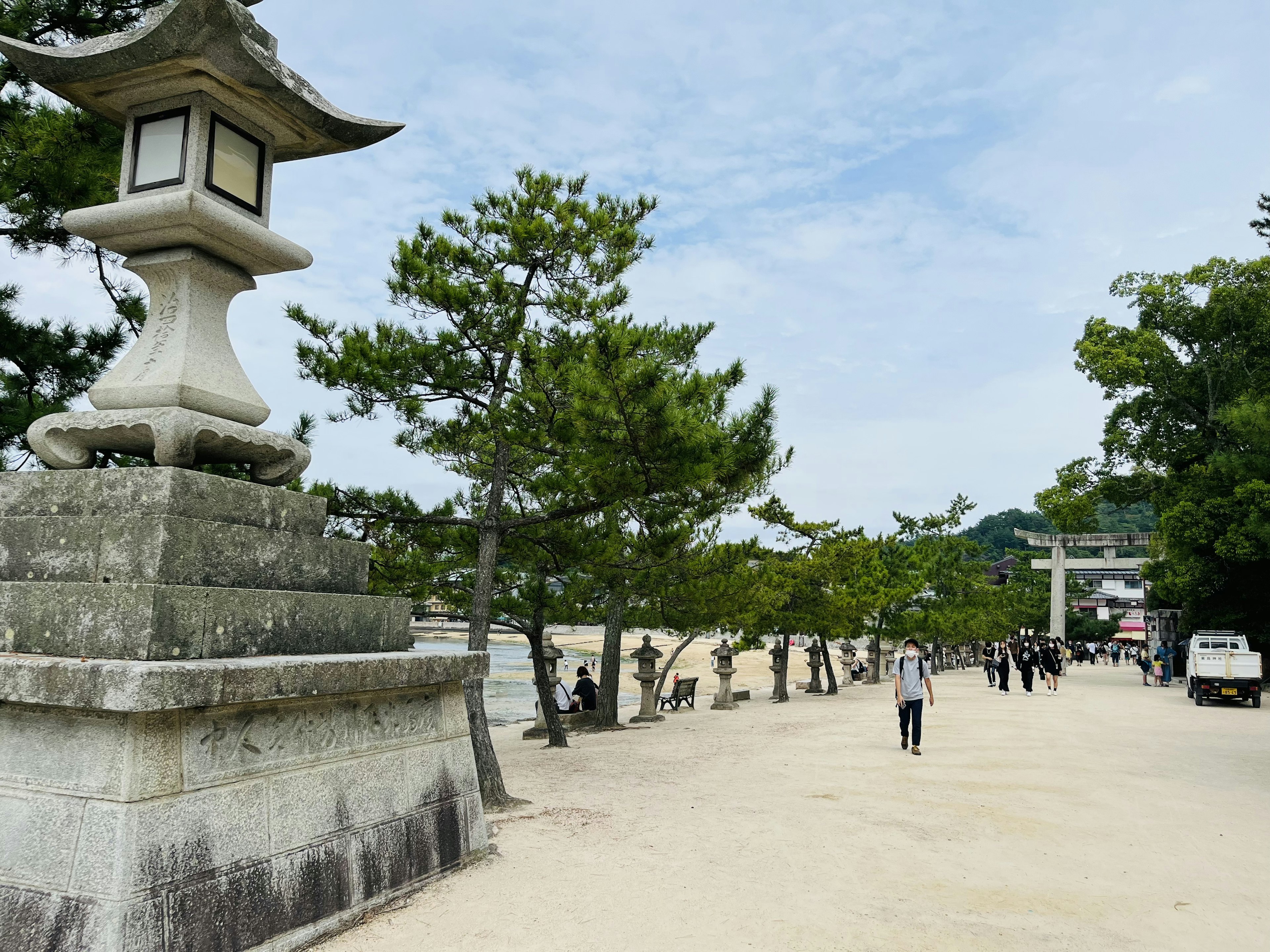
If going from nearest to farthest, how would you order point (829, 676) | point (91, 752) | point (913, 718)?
point (91, 752), point (913, 718), point (829, 676)

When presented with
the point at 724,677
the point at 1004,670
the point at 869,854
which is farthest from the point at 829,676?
the point at 869,854

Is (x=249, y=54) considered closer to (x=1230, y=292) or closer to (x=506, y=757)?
(x=506, y=757)

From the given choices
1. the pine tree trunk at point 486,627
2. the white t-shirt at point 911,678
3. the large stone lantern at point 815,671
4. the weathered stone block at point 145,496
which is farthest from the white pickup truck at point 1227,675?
the weathered stone block at point 145,496

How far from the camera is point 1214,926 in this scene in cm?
417

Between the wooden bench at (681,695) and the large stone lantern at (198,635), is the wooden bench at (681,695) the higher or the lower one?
the lower one

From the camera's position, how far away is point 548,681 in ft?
39.4

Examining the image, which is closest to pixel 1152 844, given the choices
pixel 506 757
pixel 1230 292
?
pixel 506 757

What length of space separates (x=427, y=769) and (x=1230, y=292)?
1070 inches

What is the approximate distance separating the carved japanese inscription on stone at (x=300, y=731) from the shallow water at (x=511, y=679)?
15.0 inches

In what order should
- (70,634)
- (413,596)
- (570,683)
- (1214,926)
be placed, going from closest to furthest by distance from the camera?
1. (70,634)
2. (1214,926)
3. (413,596)
4. (570,683)

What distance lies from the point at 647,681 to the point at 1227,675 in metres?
11.9

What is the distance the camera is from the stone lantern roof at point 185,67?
12.6ft

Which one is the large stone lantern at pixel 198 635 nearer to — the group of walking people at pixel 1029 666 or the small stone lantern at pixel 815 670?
the group of walking people at pixel 1029 666

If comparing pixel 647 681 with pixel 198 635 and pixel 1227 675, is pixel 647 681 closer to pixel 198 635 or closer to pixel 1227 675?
pixel 1227 675
